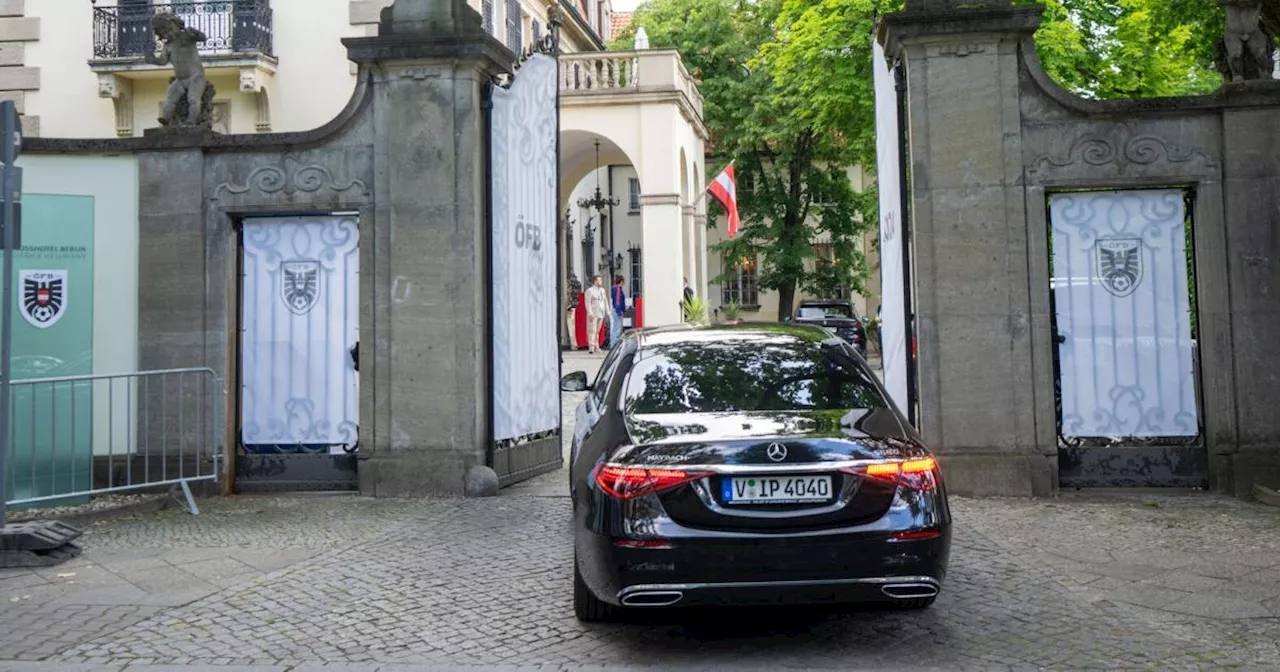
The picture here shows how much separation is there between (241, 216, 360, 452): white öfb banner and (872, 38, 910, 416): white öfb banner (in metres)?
4.93

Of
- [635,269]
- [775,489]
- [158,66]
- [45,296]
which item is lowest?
[775,489]

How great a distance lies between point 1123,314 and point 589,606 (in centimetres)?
615

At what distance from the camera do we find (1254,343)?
9453 mm

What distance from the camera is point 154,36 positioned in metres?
23.3

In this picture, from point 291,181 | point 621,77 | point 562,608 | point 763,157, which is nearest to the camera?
point 562,608

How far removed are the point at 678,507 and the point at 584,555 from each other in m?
0.64

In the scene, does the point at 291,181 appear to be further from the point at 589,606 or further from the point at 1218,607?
the point at 1218,607

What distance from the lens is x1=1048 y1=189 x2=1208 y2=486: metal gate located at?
9656mm

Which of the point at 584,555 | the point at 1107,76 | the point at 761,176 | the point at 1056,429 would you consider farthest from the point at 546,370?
the point at 761,176

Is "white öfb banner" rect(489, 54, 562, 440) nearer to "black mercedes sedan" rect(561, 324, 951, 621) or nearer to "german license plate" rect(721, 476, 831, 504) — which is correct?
"black mercedes sedan" rect(561, 324, 951, 621)

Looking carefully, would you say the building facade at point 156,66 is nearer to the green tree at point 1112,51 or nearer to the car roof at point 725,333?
the green tree at point 1112,51

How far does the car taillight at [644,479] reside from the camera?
16.3 ft

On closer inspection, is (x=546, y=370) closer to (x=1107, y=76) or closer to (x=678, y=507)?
(x=678, y=507)

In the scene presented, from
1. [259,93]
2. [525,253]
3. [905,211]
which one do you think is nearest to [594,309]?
[259,93]
